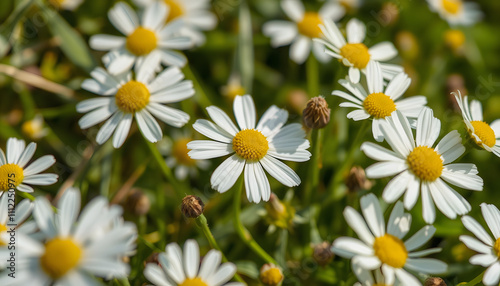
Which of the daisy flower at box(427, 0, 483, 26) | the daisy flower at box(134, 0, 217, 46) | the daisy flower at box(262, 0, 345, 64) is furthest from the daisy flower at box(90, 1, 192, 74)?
the daisy flower at box(427, 0, 483, 26)

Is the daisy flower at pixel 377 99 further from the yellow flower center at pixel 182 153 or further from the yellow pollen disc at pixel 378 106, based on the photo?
the yellow flower center at pixel 182 153

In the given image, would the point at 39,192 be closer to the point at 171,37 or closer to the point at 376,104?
the point at 171,37

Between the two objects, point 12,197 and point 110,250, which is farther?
point 12,197

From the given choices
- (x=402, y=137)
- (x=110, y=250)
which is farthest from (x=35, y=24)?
(x=402, y=137)

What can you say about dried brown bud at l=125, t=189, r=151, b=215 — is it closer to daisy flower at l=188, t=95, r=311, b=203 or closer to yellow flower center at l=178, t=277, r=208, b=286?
daisy flower at l=188, t=95, r=311, b=203

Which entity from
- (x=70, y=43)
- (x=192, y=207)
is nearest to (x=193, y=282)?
(x=192, y=207)

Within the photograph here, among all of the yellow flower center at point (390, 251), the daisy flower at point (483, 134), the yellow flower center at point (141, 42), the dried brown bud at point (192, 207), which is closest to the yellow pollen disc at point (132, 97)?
the yellow flower center at point (141, 42)

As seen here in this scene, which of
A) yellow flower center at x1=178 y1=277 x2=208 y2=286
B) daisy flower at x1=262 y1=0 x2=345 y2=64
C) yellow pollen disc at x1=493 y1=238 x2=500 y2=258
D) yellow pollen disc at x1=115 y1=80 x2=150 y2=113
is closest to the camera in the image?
yellow flower center at x1=178 y1=277 x2=208 y2=286
